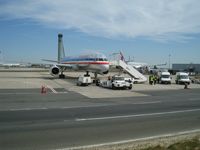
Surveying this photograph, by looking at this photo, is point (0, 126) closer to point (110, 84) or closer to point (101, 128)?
point (101, 128)

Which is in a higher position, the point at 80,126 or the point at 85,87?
the point at 85,87

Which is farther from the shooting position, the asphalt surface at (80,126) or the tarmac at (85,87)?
the tarmac at (85,87)

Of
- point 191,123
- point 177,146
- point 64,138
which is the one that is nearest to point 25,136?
point 64,138

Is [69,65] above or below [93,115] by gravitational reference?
above

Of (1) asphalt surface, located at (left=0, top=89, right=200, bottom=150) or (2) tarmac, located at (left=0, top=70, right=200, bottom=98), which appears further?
(2) tarmac, located at (left=0, top=70, right=200, bottom=98)

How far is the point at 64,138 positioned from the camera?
31.5 feet

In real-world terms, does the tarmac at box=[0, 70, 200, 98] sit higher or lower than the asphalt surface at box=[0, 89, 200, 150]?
higher

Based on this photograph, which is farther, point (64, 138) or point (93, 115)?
point (93, 115)

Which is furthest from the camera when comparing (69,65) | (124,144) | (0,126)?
(69,65)

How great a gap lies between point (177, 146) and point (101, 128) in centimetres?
396

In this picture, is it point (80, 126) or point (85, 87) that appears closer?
point (80, 126)

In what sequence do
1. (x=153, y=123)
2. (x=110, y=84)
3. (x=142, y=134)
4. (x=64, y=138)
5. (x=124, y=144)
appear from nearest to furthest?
(x=124, y=144)
(x=64, y=138)
(x=142, y=134)
(x=153, y=123)
(x=110, y=84)

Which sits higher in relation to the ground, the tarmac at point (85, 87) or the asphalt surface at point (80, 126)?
the tarmac at point (85, 87)

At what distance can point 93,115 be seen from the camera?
1449cm
